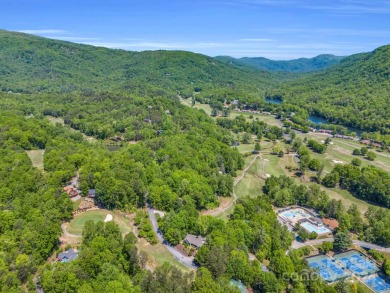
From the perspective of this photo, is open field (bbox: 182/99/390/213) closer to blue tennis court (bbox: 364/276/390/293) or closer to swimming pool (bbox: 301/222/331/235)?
swimming pool (bbox: 301/222/331/235)

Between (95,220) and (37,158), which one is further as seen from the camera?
(37,158)

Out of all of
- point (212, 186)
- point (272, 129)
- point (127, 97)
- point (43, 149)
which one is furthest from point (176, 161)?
point (127, 97)

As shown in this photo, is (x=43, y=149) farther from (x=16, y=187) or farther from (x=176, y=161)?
(x=176, y=161)

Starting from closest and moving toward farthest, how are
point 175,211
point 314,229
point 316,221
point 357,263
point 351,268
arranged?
1. point 351,268
2. point 357,263
3. point 175,211
4. point 314,229
5. point 316,221

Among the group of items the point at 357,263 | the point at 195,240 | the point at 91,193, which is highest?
the point at 91,193

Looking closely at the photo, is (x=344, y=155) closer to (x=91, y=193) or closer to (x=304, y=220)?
(x=304, y=220)

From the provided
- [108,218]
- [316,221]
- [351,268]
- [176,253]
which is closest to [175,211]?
[176,253]
